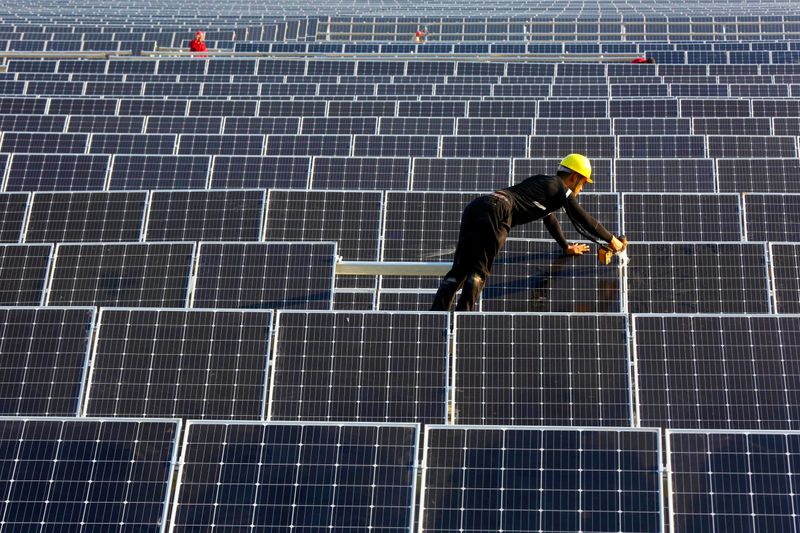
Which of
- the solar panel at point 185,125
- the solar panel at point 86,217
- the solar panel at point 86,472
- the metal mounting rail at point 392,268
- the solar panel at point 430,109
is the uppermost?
the solar panel at point 430,109

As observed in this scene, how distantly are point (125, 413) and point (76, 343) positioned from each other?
40.3 inches

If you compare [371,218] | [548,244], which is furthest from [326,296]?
[548,244]

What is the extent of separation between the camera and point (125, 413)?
1061 cm

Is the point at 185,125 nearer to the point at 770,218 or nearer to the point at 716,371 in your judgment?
the point at 770,218

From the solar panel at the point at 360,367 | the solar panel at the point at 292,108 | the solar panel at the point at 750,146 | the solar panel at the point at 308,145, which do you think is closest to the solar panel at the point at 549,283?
the solar panel at the point at 360,367

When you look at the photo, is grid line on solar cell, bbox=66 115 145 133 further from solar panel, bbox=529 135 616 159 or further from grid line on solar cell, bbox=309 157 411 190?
solar panel, bbox=529 135 616 159

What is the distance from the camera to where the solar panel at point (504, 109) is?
80.3 feet

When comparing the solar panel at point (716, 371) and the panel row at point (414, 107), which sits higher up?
the panel row at point (414, 107)

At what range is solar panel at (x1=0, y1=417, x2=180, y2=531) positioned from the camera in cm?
887

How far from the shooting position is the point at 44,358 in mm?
10984

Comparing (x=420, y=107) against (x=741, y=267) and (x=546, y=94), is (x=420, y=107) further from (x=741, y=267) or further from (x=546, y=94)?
(x=741, y=267)

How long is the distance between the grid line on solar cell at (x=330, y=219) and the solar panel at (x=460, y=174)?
10.6ft

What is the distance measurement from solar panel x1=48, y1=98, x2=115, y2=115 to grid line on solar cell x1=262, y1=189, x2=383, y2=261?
12849 millimetres

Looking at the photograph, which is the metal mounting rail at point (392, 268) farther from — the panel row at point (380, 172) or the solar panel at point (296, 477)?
the panel row at point (380, 172)
